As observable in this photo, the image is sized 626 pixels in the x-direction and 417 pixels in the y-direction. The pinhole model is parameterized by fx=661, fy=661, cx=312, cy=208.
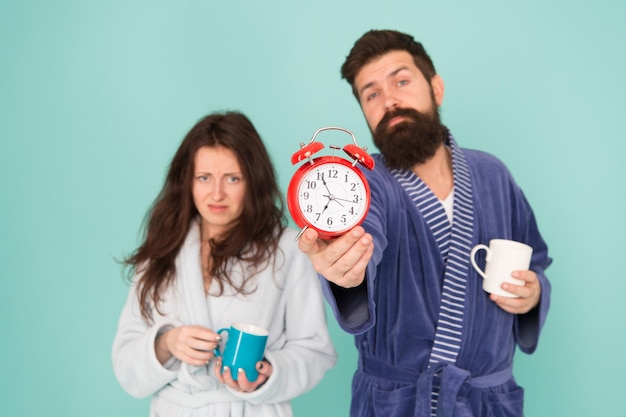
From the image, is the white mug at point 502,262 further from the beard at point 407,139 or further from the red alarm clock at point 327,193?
the red alarm clock at point 327,193

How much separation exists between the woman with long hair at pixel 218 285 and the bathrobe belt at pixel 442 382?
39cm

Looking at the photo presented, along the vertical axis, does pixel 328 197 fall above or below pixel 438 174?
below

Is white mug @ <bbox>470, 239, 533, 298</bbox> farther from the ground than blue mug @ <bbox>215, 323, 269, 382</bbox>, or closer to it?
farther from the ground

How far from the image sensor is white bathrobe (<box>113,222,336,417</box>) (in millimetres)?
2236

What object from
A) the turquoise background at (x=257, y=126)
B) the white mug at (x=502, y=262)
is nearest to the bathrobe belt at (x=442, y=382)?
the white mug at (x=502, y=262)

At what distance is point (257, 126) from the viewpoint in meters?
3.18

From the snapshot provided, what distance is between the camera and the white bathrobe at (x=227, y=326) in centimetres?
224

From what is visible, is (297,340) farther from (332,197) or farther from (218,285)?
(332,197)

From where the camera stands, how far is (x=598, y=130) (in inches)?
122

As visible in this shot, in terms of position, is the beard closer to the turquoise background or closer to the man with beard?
the man with beard

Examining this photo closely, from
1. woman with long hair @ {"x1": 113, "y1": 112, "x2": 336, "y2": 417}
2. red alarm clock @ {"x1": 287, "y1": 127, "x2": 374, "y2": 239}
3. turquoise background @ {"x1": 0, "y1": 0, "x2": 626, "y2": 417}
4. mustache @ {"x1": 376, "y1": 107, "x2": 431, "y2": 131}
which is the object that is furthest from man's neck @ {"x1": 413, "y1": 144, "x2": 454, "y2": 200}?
turquoise background @ {"x1": 0, "y1": 0, "x2": 626, "y2": 417}

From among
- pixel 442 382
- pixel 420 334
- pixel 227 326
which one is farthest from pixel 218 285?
pixel 442 382

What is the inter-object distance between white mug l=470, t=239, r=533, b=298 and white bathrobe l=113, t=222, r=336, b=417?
634 mm

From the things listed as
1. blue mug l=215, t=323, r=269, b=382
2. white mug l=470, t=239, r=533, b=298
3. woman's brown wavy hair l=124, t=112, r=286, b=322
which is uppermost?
woman's brown wavy hair l=124, t=112, r=286, b=322
